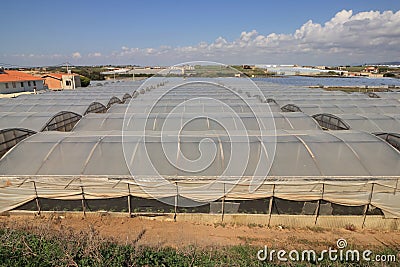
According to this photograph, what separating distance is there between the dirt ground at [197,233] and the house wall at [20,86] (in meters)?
47.7

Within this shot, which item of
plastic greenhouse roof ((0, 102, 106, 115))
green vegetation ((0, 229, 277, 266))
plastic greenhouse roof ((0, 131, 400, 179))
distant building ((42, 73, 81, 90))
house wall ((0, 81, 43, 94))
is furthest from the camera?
distant building ((42, 73, 81, 90))

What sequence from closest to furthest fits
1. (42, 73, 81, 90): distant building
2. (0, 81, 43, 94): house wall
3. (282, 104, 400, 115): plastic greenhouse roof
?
(282, 104, 400, 115): plastic greenhouse roof < (0, 81, 43, 94): house wall < (42, 73, 81, 90): distant building

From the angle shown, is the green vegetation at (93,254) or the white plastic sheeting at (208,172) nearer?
the green vegetation at (93,254)

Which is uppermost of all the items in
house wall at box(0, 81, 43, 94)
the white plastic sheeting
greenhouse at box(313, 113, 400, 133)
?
house wall at box(0, 81, 43, 94)

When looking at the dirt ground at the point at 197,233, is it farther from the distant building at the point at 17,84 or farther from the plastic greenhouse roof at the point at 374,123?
the distant building at the point at 17,84

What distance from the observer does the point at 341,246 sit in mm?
7262

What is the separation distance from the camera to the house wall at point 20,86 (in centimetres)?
4416

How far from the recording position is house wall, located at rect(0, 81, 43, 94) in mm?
44156
